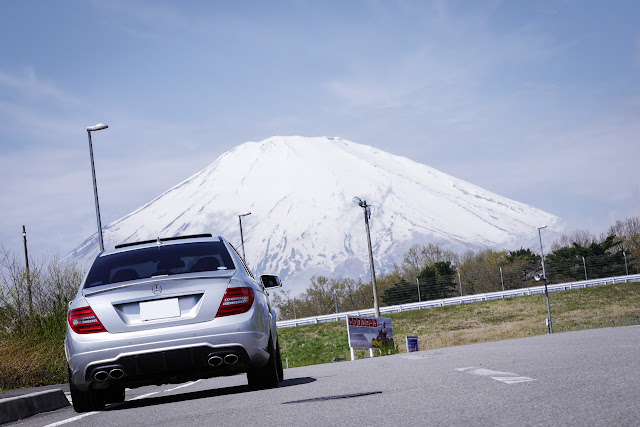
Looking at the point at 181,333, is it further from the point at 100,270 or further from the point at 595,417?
the point at 595,417

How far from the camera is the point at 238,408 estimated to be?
8375mm

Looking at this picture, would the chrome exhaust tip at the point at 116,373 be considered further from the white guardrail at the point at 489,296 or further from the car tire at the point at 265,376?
the white guardrail at the point at 489,296

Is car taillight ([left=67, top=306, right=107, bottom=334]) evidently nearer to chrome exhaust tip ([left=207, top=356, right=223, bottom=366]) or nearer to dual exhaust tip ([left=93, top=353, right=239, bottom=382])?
dual exhaust tip ([left=93, top=353, right=239, bottom=382])

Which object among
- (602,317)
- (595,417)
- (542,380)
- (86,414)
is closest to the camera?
(595,417)

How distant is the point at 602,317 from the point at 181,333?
59.8 m

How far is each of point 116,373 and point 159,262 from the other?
54.7 inches

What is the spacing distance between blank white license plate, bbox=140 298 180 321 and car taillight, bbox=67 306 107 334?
16.9 inches

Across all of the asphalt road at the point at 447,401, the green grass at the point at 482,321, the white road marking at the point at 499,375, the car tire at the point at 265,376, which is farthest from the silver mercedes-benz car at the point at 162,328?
the green grass at the point at 482,321

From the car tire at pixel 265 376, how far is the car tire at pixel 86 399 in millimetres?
1635

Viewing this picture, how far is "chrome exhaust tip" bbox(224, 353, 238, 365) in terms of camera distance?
9.53 meters

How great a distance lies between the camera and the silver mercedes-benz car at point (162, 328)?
9320mm

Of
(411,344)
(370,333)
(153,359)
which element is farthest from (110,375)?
(370,333)

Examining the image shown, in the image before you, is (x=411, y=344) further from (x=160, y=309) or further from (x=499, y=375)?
(x=160, y=309)

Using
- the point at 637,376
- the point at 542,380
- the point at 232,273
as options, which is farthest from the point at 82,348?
the point at 637,376
